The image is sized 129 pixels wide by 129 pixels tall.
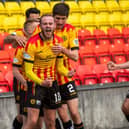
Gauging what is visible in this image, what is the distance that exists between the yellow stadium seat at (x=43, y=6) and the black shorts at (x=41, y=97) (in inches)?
379

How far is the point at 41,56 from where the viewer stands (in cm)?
590

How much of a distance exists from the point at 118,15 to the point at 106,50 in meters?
3.55

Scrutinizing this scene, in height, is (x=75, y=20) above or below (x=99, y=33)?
above

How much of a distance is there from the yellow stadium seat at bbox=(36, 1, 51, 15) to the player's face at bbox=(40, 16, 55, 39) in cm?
966

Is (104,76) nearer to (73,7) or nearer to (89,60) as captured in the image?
(89,60)

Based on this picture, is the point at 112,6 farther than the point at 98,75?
Yes

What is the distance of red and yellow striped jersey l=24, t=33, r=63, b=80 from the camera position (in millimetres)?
5844

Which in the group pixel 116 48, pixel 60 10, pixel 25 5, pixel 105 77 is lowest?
pixel 105 77

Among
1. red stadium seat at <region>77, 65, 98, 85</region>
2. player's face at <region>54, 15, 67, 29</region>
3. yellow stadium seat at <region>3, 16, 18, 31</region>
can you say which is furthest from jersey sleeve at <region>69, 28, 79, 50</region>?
yellow stadium seat at <region>3, 16, 18, 31</region>

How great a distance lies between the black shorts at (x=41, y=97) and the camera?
5.92m

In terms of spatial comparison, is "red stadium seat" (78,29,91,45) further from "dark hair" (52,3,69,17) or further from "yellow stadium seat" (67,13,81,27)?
"dark hair" (52,3,69,17)

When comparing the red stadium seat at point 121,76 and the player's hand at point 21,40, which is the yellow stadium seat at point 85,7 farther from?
the player's hand at point 21,40

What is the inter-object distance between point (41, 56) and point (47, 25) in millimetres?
399

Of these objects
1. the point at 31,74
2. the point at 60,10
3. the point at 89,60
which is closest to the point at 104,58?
the point at 89,60
